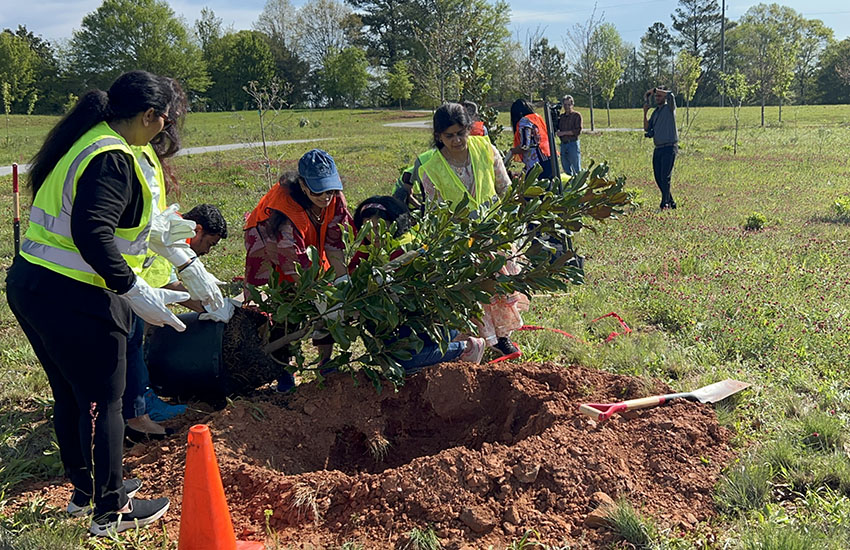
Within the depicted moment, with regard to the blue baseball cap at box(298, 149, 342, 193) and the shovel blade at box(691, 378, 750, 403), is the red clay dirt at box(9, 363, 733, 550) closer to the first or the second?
the shovel blade at box(691, 378, 750, 403)

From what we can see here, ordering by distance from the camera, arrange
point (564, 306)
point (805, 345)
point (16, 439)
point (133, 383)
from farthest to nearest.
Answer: point (564, 306) < point (805, 345) < point (16, 439) < point (133, 383)

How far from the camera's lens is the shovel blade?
3437mm

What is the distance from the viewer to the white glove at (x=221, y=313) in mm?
3338

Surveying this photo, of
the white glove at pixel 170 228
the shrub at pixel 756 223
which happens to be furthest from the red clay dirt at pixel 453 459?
the shrub at pixel 756 223

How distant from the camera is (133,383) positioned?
321cm

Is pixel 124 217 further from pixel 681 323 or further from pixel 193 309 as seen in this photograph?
pixel 681 323

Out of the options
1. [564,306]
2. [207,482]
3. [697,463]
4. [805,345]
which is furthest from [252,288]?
[805,345]

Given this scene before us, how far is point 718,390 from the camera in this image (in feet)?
11.6

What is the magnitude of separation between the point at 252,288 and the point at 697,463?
227 centimetres

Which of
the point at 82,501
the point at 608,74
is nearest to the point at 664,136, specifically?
the point at 82,501

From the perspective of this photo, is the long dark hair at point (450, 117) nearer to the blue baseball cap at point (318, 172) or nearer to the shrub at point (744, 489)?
the blue baseball cap at point (318, 172)

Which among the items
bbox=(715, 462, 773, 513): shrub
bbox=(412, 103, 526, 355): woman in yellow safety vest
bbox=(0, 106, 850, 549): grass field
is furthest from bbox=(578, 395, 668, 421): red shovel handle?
bbox=(412, 103, 526, 355): woman in yellow safety vest

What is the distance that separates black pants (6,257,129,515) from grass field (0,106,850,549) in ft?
0.91

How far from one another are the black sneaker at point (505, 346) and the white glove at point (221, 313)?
1.76 m
